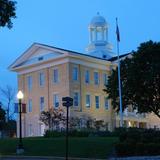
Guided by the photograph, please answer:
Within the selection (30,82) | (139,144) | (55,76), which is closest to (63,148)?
(139,144)

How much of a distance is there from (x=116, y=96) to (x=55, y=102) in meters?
16.5

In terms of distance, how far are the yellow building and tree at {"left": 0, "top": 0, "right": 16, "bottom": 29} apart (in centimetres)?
5816

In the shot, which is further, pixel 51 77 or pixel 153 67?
pixel 51 77

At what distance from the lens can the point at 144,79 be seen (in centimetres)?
6003

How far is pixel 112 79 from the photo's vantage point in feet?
209

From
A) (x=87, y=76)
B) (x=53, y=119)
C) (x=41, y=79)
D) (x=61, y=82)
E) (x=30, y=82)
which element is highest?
(x=87, y=76)

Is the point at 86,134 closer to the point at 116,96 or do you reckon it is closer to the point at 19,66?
the point at 116,96

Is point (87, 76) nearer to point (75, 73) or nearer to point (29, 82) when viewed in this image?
point (75, 73)

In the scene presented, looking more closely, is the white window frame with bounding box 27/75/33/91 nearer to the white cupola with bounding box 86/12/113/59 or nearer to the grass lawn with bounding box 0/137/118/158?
the white cupola with bounding box 86/12/113/59

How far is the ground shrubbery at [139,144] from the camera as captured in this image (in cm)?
3044

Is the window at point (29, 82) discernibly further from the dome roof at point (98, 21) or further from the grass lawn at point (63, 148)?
the grass lawn at point (63, 148)

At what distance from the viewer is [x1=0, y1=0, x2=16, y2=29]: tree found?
1639 centimetres

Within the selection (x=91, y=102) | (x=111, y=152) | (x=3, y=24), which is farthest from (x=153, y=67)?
(x=3, y=24)

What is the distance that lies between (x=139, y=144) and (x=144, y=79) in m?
29.6
